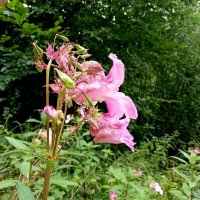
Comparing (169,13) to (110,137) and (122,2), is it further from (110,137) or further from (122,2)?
(110,137)

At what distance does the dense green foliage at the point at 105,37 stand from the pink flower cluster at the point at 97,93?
66.0 inches

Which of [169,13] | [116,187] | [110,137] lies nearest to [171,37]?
[169,13]

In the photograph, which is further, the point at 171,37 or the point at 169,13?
the point at 171,37

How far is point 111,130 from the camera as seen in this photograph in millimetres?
612

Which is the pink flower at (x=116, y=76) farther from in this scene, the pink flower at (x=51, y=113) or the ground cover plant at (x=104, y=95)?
the pink flower at (x=51, y=113)

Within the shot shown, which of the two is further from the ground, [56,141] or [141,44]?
[56,141]

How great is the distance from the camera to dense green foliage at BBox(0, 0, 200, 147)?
2725 mm

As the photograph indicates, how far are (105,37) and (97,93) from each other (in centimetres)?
254

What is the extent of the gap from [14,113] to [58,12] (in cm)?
92

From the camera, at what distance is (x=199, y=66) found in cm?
425

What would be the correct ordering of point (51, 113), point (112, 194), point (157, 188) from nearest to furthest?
point (51, 113) < point (112, 194) < point (157, 188)

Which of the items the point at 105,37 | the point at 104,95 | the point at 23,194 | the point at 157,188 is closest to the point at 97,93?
the point at 104,95

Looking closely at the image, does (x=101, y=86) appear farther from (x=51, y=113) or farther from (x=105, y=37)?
(x=105, y=37)

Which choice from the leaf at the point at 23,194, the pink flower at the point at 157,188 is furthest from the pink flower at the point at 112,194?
the leaf at the point at 23,194
